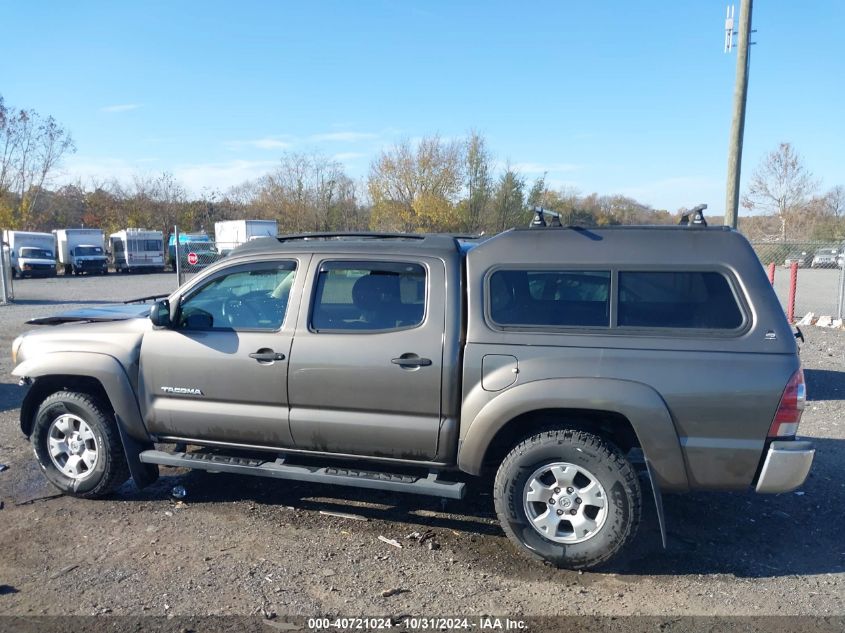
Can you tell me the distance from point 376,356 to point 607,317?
1.47m

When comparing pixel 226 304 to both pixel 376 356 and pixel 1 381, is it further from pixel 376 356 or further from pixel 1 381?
pixel 1 381

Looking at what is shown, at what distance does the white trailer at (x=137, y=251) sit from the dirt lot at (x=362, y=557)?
37276mm

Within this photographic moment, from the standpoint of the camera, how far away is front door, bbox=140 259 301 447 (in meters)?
4.63

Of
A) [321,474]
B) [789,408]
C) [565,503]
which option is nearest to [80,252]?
[321,474]

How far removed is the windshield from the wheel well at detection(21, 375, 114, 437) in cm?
3494

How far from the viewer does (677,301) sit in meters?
4.11

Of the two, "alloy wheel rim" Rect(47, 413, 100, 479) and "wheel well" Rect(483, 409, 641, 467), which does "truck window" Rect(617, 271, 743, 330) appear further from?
"alloy wheel rim" Rect(47, 413, 100, 479)

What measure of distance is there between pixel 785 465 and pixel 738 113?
8.46m

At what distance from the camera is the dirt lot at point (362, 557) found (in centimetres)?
376

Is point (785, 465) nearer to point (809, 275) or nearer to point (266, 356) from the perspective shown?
point (266, 356)

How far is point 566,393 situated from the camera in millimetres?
3992

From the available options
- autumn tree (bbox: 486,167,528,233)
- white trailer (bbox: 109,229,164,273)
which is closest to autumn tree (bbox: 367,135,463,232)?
autumn tree (bbox: 486,167,528,233)

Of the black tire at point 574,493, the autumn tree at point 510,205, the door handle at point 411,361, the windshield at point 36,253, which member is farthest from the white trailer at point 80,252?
the black tire at point 574,493

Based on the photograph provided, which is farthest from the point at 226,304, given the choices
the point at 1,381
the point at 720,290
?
the point at 1,381
